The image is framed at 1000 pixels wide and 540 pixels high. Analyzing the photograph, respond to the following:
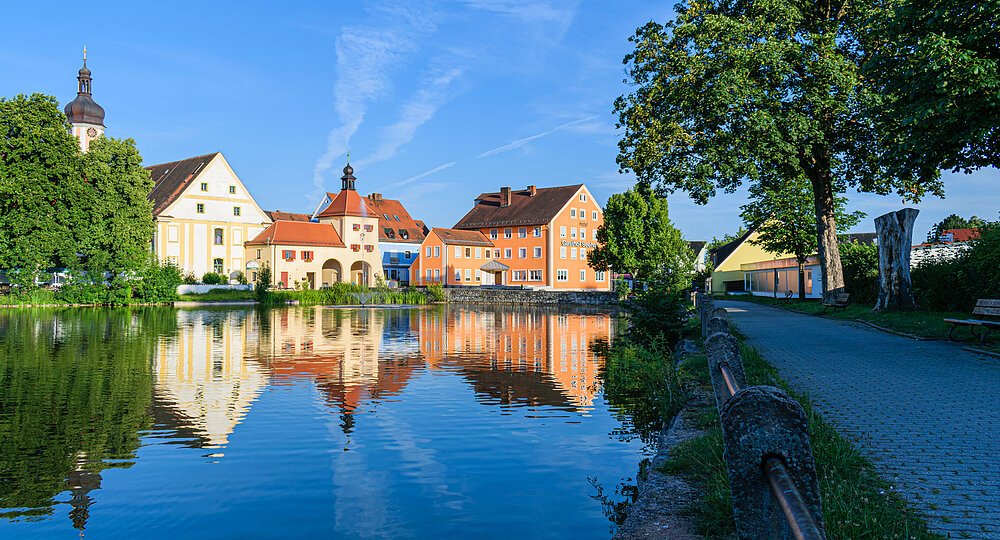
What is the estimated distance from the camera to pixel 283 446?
351 inches

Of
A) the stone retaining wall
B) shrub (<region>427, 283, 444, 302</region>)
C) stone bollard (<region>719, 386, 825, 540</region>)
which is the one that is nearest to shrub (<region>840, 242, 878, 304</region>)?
the stone retaining wall

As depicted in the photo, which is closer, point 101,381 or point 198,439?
point 198,439

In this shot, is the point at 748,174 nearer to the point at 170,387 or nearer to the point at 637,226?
the point at 170,387

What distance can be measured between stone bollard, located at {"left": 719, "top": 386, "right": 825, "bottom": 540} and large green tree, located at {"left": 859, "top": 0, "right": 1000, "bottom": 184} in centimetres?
1391

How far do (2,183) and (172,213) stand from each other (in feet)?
85.9

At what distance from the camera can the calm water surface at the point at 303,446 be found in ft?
20.9

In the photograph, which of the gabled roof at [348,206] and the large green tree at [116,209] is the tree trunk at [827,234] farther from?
the gabled roof at [348,206]

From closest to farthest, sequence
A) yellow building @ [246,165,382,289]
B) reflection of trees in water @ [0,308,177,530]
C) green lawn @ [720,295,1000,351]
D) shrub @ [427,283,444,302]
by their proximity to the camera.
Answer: reflection of trees in water @ [0,308,177,530]
green lawn @ [720,295,1000,351]
shrub @ [427,283,444,302]
yellow building @ [246,165,382,289]

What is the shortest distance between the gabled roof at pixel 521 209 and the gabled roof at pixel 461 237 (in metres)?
2.30

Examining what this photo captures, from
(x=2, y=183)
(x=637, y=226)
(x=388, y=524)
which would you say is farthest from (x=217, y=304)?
(x=388, y=524)

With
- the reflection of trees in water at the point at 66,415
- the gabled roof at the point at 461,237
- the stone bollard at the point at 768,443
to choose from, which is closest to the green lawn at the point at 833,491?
the stone bollard at the point at 768,443

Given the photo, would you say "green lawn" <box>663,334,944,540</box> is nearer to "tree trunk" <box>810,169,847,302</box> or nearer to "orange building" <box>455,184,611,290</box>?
"tree trunk" <box>810,169,847,302</box>

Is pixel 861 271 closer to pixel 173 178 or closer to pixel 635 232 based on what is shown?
pixel 635 232

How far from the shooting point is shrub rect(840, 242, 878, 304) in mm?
31134
